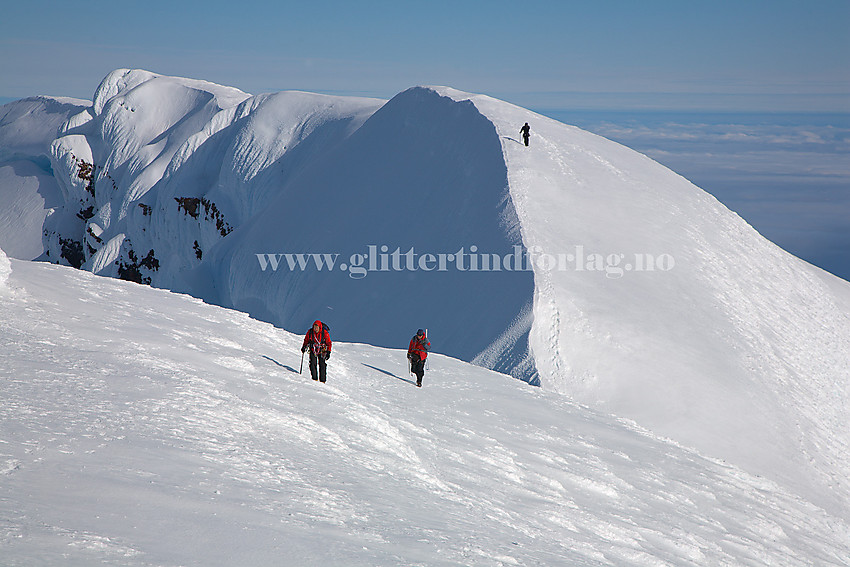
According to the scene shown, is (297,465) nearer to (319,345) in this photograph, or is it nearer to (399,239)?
(319,345)

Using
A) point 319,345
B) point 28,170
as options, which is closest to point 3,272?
point 319,345

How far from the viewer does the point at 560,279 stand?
2595 centimetres

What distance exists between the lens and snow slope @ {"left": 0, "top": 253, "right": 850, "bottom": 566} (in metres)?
5.83

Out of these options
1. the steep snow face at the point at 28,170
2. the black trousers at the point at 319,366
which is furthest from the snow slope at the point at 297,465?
the steep snow face at the point at 28,170

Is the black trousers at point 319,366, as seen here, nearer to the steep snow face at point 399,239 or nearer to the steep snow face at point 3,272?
the steep snow face at point 3,272

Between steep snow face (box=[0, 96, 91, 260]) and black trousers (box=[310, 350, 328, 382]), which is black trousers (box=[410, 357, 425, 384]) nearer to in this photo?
black trousers (box=[310, 350, 328, 382])

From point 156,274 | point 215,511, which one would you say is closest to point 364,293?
point 215,511

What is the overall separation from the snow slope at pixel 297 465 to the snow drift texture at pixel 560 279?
4.85m

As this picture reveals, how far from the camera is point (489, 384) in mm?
17562

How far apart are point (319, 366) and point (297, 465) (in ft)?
15.4

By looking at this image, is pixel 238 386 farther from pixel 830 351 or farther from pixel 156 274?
A: pixel 156 274

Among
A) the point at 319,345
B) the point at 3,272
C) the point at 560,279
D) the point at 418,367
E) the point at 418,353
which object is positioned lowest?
the point at 418,367

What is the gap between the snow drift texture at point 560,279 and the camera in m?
21.4

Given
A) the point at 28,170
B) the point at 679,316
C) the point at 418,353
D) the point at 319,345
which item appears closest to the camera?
the point at 319,345
